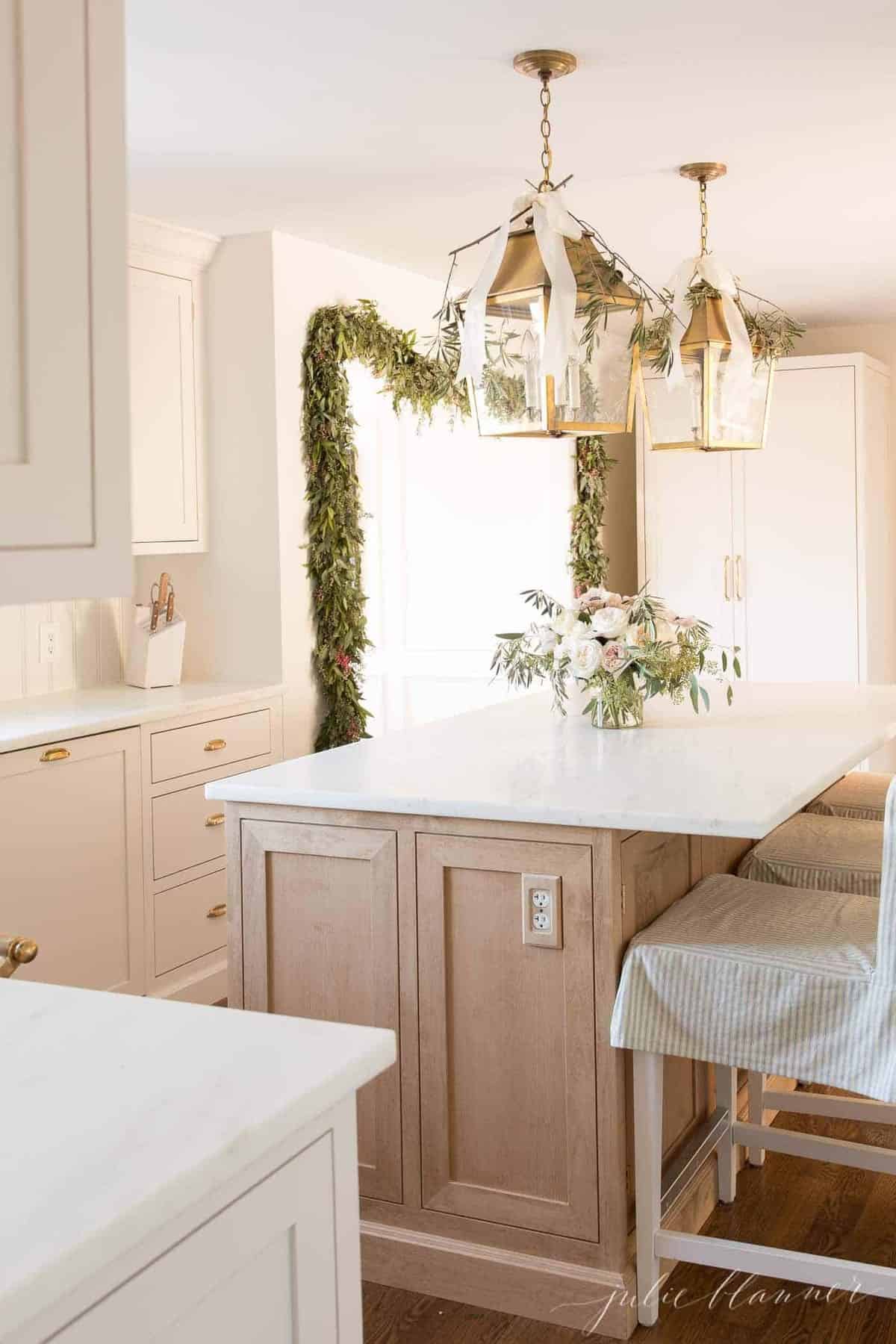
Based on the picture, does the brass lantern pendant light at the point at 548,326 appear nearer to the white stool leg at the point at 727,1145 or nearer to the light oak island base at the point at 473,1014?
the light oak island base at the point at 473,1014

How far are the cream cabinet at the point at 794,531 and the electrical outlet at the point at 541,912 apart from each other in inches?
173

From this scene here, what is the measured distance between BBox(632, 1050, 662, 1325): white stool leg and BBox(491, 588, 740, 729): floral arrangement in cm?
111

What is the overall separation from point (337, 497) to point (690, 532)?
8.30 ft

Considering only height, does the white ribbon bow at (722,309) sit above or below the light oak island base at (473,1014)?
above

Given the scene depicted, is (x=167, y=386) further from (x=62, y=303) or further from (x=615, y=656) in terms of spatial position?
(x=62, y=303)

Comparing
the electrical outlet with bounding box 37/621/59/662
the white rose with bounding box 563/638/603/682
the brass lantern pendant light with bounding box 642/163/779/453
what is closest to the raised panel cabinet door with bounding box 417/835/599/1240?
the white rose with bounding box 563/638/603/682

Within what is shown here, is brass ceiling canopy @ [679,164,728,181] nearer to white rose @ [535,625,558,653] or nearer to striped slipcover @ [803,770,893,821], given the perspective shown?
white rose @ [535,625,558,653]

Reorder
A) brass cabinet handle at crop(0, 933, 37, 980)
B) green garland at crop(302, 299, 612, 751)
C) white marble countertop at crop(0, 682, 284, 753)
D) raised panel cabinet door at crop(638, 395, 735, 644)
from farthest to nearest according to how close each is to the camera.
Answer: raised panel cabinet door at crop(638, 395, 735, 644), green garland at crop(302, 299, 612, 751), white marble countertop at crop(0, 682, 284, 753), brass cabinet handle at crop(0, 933, 37, 980)

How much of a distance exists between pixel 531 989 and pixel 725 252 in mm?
3573

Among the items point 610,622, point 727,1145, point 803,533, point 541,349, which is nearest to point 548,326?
point 541,349

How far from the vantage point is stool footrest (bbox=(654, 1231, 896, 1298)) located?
235cm

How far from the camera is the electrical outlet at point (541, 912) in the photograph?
97.9 inches

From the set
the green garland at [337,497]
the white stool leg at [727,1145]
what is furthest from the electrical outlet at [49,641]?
the white stool leg at [727,1145]

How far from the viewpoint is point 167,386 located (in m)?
4.63
